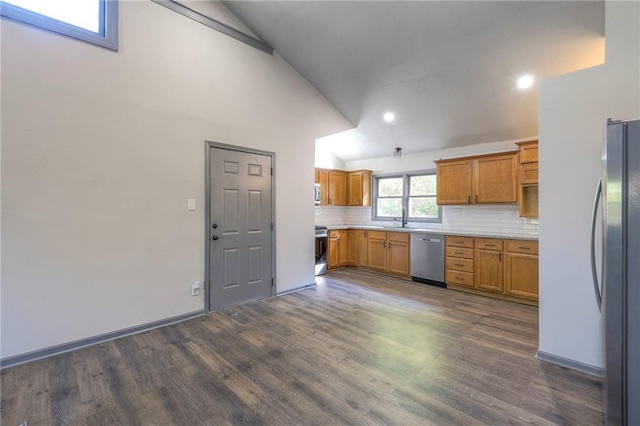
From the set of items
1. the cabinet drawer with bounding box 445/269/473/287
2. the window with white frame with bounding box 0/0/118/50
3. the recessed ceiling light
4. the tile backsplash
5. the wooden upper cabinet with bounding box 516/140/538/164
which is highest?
the window with white frame with bounding box 0/0/118/50

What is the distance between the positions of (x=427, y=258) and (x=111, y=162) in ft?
14.6

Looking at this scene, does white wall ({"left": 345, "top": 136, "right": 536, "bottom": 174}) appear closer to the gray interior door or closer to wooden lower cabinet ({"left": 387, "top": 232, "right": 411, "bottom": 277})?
wooden lower cabinet ({"left": 387, "top": 232, "right": 411, "bottom": 277})

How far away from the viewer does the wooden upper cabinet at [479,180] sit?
4.29 m

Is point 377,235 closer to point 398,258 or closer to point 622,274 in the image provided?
point 398,258

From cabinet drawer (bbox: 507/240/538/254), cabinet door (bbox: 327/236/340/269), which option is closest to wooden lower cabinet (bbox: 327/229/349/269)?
cabinet door (bbox: 327/236/340/269)

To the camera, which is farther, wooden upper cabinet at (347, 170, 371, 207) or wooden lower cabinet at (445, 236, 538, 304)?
wooden upper cabinet at (347, 170, 371, 207)

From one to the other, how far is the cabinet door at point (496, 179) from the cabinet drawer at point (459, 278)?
3.74ft

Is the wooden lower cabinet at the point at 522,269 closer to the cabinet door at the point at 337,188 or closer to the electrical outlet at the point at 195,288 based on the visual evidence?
the cabinet door at the point at 337,188

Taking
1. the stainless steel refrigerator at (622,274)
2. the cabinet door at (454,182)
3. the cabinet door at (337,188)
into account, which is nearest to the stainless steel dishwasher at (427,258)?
the cabinet door at (454,182)

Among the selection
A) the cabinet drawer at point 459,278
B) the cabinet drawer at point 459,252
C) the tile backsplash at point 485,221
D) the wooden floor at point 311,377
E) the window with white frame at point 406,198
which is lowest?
the wooden floor at point 311,377

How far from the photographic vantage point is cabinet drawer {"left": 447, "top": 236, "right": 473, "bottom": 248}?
176 inches

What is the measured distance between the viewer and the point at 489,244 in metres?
4.27

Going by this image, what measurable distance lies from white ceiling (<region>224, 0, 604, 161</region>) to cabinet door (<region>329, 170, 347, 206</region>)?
162 cm

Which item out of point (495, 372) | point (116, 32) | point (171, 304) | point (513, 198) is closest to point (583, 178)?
point (495, 372)
